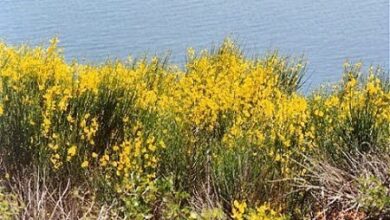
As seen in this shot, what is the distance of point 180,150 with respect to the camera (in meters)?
4.77

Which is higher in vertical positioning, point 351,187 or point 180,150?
point 180,150

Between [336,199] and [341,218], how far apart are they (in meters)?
0.13

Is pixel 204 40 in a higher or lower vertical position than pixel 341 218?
higher

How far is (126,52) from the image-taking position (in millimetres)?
11508

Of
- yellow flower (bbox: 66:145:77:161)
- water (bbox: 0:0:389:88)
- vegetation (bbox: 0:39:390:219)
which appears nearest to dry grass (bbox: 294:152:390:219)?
vegetation (bbox: 0:39:390:219)

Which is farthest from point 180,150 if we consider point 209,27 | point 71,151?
point 209,27

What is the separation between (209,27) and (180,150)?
854 cm

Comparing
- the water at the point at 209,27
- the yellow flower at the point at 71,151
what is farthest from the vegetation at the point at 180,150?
the water at the point at 209,27

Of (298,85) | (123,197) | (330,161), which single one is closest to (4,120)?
(123,197)

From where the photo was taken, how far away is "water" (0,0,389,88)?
11211 mm

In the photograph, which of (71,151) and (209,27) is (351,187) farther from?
(209,27)

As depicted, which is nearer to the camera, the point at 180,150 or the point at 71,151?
the point at 71,151

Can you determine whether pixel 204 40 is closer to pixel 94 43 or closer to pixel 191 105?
pixel 94 43

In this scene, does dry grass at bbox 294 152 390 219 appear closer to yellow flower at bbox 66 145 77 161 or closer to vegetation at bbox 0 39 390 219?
vegetation at bbox 0 39 390 219
